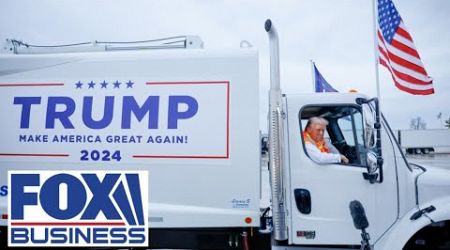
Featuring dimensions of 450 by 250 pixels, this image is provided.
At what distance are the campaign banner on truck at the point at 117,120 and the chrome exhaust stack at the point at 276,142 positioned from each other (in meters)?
0.47

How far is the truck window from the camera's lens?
3119 millimetres

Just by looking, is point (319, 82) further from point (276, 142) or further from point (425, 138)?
point (425, 138)

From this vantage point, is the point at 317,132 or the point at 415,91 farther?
the point at 415,91

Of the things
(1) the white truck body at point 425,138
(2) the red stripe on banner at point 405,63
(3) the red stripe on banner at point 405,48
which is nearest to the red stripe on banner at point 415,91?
(2) the red stripe on banner at point 405,63

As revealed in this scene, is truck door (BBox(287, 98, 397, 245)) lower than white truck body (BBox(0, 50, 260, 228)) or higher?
lower

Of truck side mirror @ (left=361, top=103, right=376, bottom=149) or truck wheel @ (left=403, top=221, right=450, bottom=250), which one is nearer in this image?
truck side mirror @ (left=361, top=103, right=376, bottom=149)

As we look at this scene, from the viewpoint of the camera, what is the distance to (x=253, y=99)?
3.14 m

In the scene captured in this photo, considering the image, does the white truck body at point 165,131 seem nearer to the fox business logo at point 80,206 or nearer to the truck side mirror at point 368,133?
the fox business logo at point 80,206

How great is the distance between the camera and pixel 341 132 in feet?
11.7

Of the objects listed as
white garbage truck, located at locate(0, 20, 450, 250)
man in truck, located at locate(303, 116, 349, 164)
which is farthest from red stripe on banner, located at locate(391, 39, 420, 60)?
man in truck, located at locate(303, 116, 349, 164)

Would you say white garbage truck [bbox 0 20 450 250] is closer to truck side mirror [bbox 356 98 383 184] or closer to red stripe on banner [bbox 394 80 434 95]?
truck side mirror [bbox 356 98 383 184]

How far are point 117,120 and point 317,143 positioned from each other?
7.12 feet

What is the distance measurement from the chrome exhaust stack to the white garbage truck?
0.01m

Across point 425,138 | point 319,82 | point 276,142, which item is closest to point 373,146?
point 276,142
